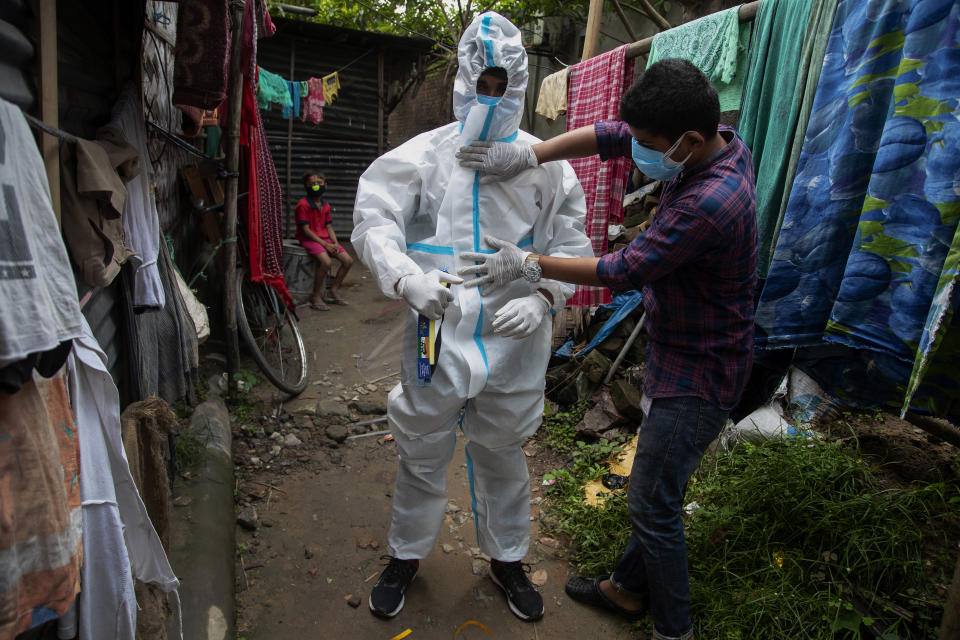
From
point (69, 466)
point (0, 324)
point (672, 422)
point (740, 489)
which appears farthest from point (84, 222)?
point (740, 489)

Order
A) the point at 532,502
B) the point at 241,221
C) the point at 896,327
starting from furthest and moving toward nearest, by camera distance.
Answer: the point at 241,221 → the point at 532,502 → the point at 896,327

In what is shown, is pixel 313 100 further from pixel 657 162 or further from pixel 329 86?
pixel 657 162

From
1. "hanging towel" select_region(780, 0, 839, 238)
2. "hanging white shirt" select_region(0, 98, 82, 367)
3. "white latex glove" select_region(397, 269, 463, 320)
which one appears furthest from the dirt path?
"hanging towel" select_region(780, 0, 839, 238)

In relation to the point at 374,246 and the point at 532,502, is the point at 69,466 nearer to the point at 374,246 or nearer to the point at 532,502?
the point at 374,246

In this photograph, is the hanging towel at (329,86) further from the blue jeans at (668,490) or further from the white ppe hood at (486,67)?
the blue jeans at (668,490)

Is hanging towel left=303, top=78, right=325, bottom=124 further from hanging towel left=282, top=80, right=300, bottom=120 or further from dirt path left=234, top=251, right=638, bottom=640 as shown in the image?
dirt path left=234, top=251, right=638, bottom=640

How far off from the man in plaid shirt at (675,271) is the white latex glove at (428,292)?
0.12 meters

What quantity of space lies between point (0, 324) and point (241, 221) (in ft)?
13.0

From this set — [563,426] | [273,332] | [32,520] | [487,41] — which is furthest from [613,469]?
[273,332]

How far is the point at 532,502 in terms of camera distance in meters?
3.47

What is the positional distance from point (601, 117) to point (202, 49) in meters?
2.43

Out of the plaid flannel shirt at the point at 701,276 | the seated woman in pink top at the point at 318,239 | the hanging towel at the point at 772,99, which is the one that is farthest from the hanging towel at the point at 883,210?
the seated woman in pink top at the point at 318,239

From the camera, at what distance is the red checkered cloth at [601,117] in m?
3.79

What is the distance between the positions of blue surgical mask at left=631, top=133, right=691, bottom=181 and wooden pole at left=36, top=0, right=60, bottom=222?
Answer: 170cm
